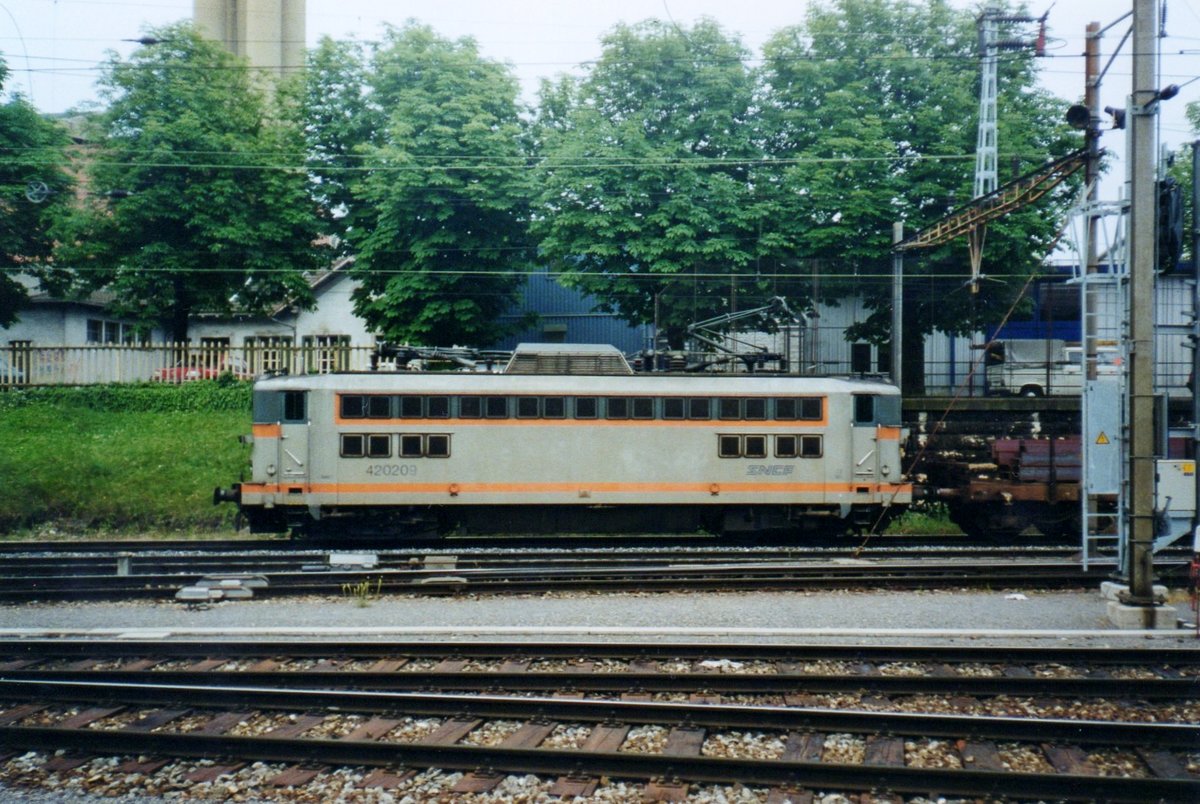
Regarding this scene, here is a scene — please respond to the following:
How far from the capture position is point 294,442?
17.1m

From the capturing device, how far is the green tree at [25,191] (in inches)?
895

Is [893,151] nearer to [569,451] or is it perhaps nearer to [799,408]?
[799,408]

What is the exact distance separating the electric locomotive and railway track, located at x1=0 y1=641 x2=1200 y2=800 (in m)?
7.24

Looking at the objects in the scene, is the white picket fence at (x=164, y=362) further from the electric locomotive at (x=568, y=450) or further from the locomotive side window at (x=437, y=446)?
the locomotive side window at (x=437, y=446)

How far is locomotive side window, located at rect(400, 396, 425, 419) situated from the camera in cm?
1733

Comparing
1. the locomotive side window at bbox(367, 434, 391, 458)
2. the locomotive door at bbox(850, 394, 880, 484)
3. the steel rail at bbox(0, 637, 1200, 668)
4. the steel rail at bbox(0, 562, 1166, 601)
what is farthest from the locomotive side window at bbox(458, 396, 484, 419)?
the steel rail at bbox(0, 637, 1200, 668)

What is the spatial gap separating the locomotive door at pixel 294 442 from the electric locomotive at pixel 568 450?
0.03 m

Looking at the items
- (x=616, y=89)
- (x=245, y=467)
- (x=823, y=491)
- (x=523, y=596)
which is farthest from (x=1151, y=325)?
(x=245, y=467)

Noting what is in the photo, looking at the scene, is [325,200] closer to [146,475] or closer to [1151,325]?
[146,475]

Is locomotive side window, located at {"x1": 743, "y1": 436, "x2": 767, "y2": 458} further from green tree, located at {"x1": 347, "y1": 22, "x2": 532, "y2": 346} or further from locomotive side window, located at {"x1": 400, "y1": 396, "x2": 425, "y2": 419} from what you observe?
green tree, located at {"x1": 347, "y1": 22, "x2": 532, "y2": 346}

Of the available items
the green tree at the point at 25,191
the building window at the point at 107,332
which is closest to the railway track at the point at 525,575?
the green tree at the point at 25,191

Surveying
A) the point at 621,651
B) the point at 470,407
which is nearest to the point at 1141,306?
the point at 621,651

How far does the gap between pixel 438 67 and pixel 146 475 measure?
43.0ft

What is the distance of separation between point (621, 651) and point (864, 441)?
9.56m
